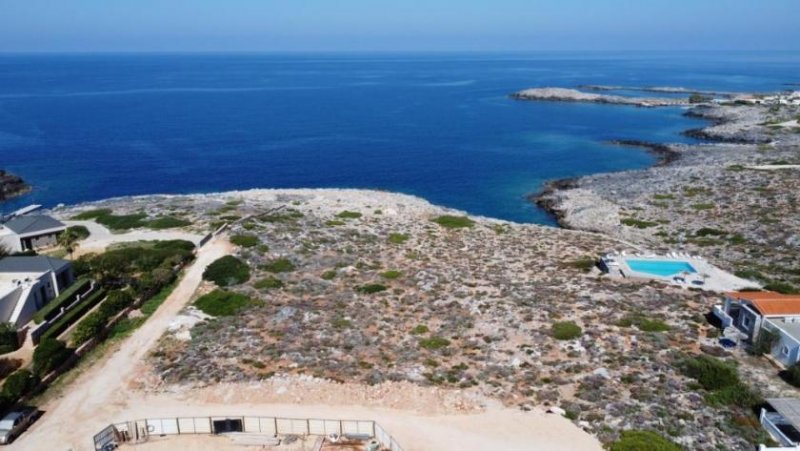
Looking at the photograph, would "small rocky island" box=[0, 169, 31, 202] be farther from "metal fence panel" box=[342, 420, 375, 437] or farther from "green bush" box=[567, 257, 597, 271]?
"metal fence panel" box=[342, 420, 375, 437]

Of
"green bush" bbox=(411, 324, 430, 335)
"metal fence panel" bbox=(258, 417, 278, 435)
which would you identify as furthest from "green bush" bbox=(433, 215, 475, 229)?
"metal fence panel" bbox=(258, 417, 278, 435)

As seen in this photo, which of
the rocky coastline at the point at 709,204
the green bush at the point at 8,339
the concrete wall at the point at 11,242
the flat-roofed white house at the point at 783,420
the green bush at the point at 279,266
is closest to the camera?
the flat-roofed white house at the point at 783,420

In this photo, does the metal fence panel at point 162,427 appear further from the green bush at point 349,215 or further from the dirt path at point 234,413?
the green bush at point 349,215

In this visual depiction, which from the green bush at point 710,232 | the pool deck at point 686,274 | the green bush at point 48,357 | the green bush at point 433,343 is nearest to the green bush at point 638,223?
the green bush at point 710,232

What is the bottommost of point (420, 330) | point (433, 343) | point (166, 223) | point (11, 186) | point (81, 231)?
point (11, 186)

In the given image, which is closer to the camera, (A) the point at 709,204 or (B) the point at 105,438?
(B) the point at 105,438

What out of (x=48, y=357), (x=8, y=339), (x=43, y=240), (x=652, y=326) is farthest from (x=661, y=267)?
(x=43, y=240)

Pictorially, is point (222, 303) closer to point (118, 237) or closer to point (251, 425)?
point (251, 425)
